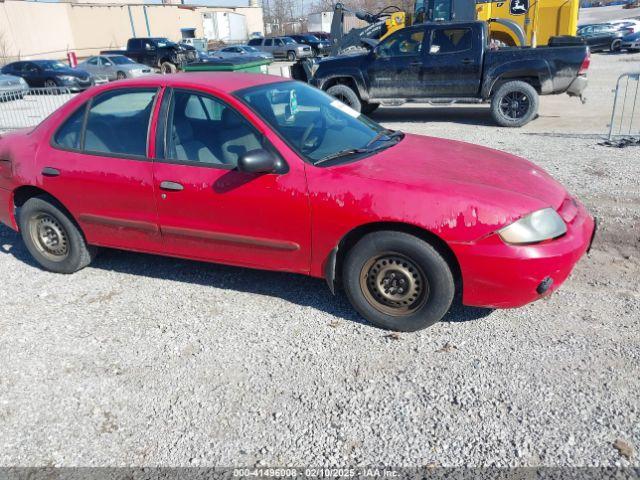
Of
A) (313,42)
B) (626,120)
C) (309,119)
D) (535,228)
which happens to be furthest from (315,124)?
(313,42)

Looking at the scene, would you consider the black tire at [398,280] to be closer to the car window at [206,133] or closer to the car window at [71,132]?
the car window at [206,133]

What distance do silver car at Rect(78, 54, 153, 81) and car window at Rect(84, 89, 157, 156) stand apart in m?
21.5

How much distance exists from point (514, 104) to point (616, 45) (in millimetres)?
22952

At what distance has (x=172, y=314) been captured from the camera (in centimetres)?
393

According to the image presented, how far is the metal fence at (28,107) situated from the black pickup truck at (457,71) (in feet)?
25.1

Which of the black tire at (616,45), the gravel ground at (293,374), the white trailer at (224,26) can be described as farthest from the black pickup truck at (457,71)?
the white trailer at (224,26)

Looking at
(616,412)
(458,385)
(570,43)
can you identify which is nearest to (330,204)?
(458,385)

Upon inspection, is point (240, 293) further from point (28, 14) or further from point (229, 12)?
point (229, 12)

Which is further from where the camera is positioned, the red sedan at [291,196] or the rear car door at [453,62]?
the rear car door at [453,62]

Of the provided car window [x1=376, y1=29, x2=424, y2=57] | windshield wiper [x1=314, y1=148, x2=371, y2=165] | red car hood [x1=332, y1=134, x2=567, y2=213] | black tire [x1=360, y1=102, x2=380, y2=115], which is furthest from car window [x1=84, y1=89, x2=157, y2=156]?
black tire [x1=360, y1=102, x2=380, y2=115]

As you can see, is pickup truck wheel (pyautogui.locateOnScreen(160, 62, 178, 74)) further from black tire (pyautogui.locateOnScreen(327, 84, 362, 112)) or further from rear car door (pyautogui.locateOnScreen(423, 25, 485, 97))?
rear car door (pyautogui.locateOnScreen(423, 25, 485, 97))

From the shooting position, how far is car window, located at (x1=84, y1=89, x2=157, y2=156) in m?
4.02

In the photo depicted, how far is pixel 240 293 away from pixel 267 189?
3.40 feet

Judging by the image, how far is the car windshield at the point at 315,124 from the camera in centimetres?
371
